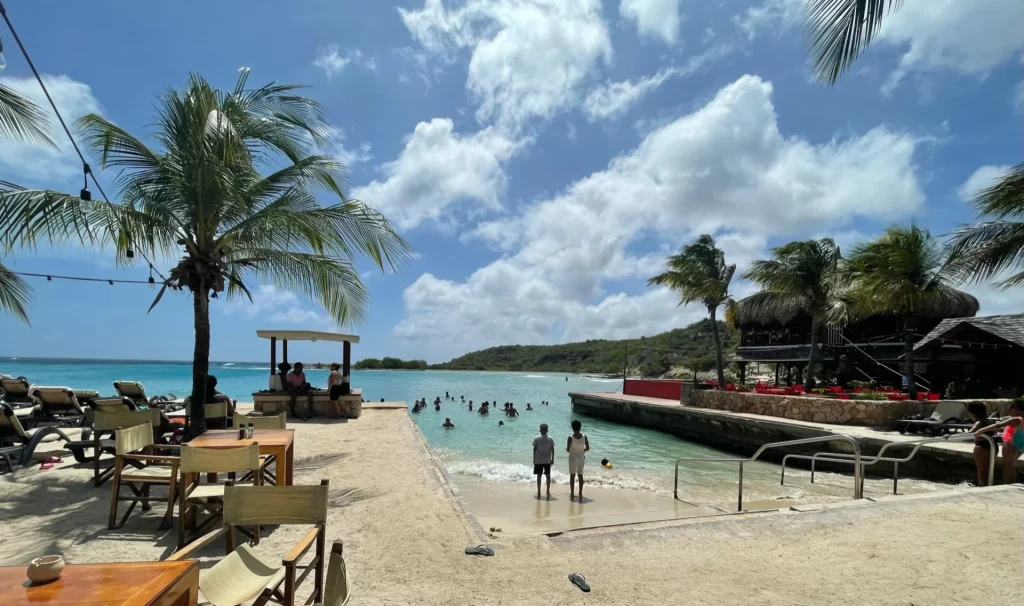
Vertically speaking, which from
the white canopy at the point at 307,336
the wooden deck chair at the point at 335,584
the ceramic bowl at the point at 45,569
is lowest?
the wooden deck chair at the point at 335,584

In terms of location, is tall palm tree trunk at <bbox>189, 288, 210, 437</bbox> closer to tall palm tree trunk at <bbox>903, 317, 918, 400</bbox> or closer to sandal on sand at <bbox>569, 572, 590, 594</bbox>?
sandal on sand at <bbox>569, 572, 590, 594</bbox>

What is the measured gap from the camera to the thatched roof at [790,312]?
22.0 metres

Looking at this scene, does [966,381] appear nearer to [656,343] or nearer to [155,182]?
[155,182]

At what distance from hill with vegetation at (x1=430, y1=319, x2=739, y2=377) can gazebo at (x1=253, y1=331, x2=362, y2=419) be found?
50840mm

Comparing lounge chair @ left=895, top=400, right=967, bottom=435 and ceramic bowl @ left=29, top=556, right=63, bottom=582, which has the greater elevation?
ceramic bowl @ left=29, top=556, right=63, bottom=582

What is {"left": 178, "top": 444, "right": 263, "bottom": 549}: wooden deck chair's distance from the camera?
421 centimetres

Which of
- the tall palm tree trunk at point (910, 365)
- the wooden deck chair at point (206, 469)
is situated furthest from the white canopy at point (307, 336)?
the tall palm tree trunk at point (910, 365)

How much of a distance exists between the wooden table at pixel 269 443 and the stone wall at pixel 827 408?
15189mm

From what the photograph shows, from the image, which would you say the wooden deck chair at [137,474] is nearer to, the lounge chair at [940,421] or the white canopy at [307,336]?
the white canopy at [307,336]

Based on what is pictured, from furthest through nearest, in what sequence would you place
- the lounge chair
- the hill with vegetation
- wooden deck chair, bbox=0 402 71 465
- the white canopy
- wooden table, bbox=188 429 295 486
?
the hill with vegetation < the white canopy < the lounge chair < wooden deck chair, bbox=0 402 71 465 < wooden table, bbox=188 429 295 486

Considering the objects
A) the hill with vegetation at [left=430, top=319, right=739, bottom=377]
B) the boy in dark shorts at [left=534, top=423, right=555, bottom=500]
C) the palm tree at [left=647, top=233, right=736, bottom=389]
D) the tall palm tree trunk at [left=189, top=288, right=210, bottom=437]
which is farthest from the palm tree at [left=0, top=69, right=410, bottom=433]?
the hill with vegetation at [left=430, top=319, right=739, bottom=377]

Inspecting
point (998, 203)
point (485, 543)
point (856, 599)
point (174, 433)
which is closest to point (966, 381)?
point (998, 203)

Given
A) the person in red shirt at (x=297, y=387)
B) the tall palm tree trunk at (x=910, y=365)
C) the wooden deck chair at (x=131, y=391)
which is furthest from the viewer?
the tall palm tree trunk at (x=910, y=365)

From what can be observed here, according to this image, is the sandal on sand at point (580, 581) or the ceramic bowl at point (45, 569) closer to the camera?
the ceramic bowl at point (45, 569)
